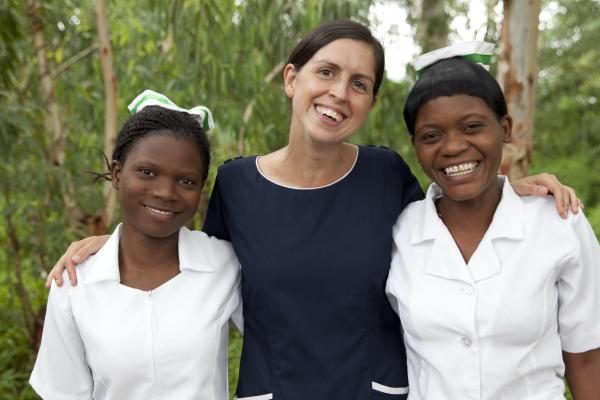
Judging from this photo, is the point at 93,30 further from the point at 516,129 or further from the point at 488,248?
the point at 488,248

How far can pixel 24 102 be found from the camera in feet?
13.5

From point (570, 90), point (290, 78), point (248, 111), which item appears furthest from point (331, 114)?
point (570, 90)

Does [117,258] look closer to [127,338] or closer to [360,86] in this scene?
[127,338]

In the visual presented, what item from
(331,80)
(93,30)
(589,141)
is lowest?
(589,141)

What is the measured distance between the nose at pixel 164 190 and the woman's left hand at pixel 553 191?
96 cm

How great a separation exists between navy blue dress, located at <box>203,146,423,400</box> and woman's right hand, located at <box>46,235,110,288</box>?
41 centimetres

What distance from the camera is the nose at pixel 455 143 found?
5.70ft

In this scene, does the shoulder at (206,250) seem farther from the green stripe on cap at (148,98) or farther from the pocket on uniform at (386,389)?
the pocket on uniform at (386,389)

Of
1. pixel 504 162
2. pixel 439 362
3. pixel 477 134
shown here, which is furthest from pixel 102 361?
pixel 504 162

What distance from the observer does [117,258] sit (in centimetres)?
183

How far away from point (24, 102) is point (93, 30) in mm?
1015

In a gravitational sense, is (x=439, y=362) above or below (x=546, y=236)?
below

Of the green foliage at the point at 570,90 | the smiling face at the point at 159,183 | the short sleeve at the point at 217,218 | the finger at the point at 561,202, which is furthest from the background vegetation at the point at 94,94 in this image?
the green foliage at the point at 570,90

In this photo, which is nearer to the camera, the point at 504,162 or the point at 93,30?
the point at 504,162
